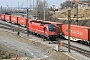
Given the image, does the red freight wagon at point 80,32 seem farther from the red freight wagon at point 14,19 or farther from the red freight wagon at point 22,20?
the red freight wagon at point 14,19

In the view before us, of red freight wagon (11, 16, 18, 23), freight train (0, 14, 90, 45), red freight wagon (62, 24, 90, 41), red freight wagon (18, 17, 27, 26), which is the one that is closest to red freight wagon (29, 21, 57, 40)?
freight train (0, 14, 90, 45)

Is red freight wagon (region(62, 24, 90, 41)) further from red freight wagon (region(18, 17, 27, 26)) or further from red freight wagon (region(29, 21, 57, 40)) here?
red freight wagon (region(18, 17, 27, 26))

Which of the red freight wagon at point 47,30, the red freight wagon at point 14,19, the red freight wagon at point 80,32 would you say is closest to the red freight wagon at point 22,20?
the red freight wagon at point 14,19

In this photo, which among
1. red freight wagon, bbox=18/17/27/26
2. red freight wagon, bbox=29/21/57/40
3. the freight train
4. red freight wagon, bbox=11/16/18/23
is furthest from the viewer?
red freight wagon, bbox=11/16/18/23

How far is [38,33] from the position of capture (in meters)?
48.5

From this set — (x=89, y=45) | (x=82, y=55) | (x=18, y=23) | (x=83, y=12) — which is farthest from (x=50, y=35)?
(x=83, y=12)

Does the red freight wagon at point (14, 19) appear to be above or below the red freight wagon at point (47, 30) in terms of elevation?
above

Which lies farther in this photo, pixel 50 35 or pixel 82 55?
pixel 50 35

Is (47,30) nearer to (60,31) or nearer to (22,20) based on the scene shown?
(60,31)

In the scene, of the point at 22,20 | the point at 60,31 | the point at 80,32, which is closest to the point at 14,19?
the point at 22,20

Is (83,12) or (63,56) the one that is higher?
(83,12)

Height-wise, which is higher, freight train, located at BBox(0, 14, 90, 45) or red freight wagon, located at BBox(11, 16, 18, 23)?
red freight wagon, located at BBox(11, 16, 18, 23)

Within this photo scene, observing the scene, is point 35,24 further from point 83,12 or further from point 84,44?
point 83,12

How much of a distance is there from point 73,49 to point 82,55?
4.43m
